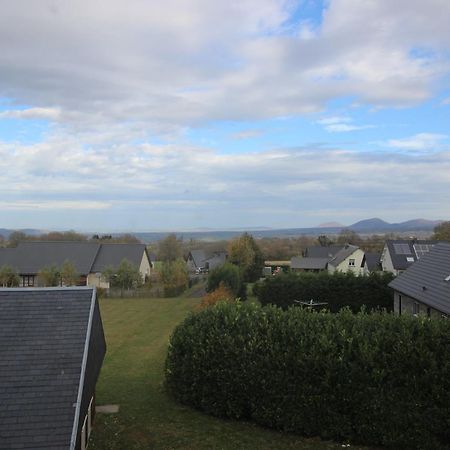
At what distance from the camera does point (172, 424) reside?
1341 centimetres

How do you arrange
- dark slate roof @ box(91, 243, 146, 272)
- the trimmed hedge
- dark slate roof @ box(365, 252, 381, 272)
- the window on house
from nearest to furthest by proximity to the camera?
the trimmed hedge → the window on house → dark slate roof @ box(91, 243, 146, 272) → dark slate roof @ box(365, 252, 381, 272)

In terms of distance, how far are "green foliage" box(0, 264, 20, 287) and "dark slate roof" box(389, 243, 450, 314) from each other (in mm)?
37600

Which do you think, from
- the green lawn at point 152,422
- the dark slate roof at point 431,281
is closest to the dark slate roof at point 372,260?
the dark slate roof at point 431,281

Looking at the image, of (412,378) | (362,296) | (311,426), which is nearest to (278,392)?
(311,426)

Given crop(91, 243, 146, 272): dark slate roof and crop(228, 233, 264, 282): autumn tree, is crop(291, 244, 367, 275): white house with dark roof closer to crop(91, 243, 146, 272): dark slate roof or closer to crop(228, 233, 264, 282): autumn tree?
crop(228, 233, 264, 282): autumn tree

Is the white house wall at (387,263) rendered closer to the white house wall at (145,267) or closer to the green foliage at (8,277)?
the white house wall at (145,267)

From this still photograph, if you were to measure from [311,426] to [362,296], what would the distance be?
21275mm

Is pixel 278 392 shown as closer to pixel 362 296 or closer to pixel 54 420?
pixel 54 420

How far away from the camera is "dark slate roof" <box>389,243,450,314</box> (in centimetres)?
1905

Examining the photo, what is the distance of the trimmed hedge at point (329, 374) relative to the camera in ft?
39.4

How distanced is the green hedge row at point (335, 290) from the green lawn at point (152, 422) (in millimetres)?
13531

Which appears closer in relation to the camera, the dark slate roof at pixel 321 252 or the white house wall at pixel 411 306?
the white house wall at pixel 411 306

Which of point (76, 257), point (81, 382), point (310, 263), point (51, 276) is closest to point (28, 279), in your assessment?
point (76, 257)

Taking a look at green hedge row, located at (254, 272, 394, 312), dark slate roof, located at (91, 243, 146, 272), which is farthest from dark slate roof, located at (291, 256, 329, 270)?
green hedge row, located at (254, 272, 394, 312)
